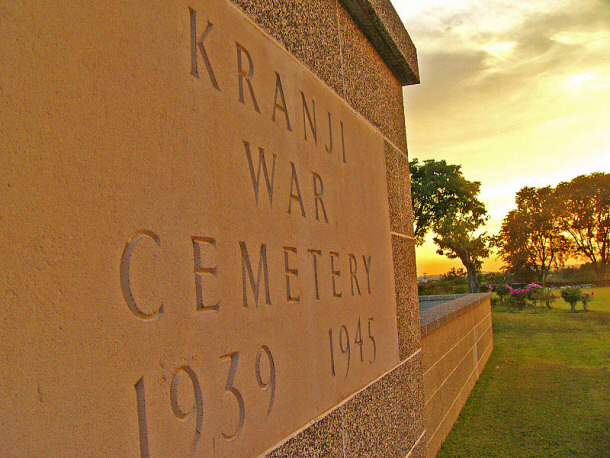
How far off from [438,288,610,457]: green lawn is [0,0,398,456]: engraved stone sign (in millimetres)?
3687

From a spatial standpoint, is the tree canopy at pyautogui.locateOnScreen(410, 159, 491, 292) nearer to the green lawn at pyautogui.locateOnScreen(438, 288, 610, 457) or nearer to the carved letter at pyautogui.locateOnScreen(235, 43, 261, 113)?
the green lawn at pyautogui.locateOnScreen(438, 288, 610, 457)

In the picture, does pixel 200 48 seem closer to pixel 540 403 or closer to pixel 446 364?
pixel 446 364

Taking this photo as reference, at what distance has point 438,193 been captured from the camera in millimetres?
38531

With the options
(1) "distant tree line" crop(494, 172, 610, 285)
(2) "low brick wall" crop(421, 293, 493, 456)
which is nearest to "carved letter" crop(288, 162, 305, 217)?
(2) "low brick wall" crop(421, 293, 493, 456)

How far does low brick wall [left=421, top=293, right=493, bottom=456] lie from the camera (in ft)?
14.7

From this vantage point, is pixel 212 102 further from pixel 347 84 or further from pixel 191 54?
pixel 347 84

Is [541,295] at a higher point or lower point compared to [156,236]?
lower

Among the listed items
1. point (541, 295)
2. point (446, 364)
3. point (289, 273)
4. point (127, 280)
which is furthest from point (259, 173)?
point (541, 295)

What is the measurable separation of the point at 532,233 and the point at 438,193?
14282mm

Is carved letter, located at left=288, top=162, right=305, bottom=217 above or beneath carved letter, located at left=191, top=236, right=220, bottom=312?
above

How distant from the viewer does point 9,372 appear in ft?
2.73

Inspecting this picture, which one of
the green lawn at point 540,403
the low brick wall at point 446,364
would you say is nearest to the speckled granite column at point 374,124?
the low brick wall at point 446,364

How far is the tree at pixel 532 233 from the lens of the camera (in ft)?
154

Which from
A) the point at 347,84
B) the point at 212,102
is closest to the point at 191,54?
the point at 212,102
